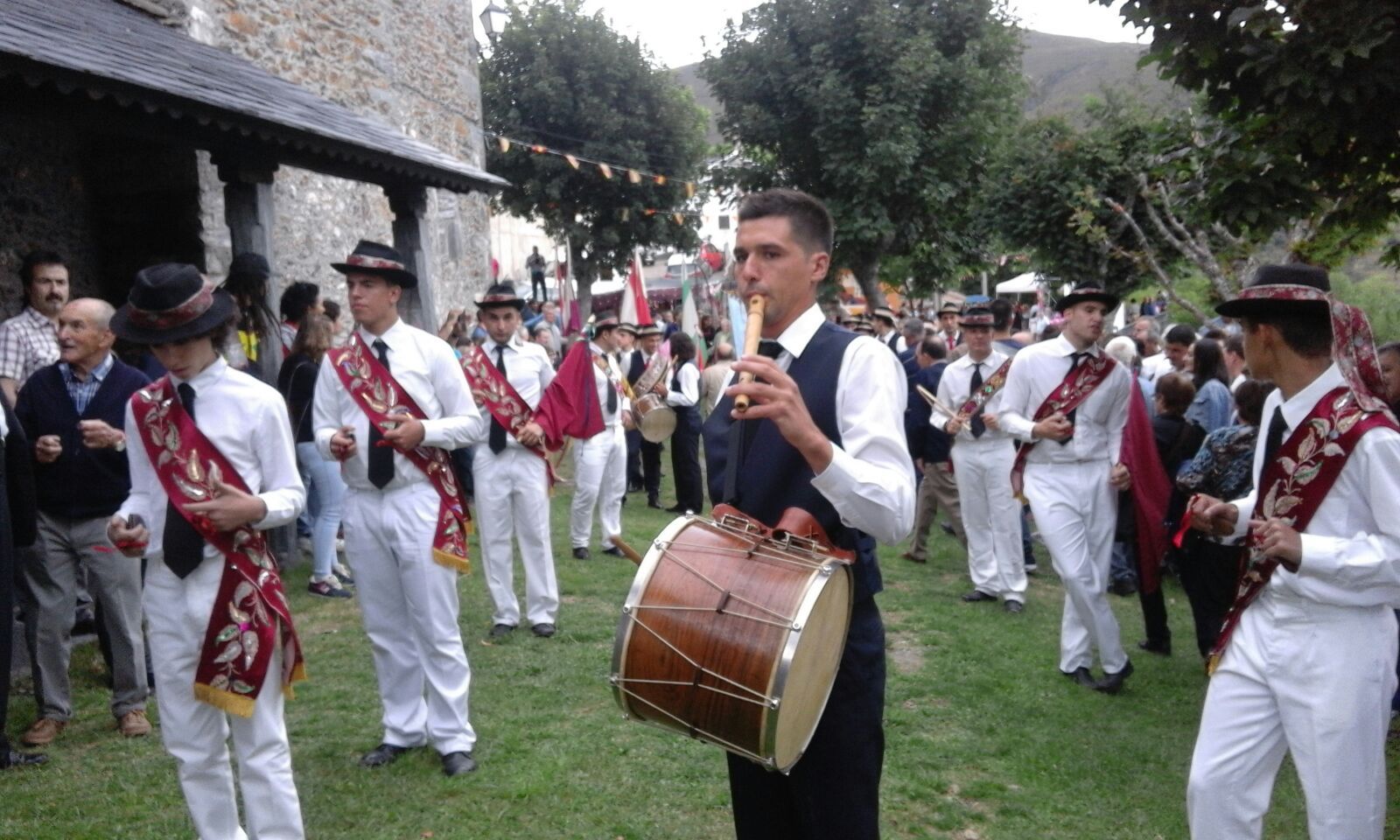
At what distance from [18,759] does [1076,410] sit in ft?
18.5

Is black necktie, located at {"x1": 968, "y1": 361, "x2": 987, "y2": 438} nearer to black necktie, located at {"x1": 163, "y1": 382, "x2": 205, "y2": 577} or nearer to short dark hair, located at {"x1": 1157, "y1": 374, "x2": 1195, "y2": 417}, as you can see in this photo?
short dark hair, located at {"x1": 1157, "y1": 374, "x2": 1195, "y2": 417}

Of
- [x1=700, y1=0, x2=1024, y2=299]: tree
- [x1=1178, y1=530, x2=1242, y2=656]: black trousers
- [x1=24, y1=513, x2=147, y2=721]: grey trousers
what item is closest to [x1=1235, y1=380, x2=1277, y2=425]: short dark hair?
[x1=1178, y1=530, x2=1242, y2=656]: black trousers

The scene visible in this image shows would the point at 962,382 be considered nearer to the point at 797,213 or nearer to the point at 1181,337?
the point at 1181,337

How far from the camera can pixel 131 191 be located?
10211 millimetres

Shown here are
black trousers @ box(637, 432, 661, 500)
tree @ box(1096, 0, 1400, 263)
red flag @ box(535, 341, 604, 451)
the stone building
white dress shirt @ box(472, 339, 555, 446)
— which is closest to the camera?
tree @ box(1096, 0, 1400, 263)

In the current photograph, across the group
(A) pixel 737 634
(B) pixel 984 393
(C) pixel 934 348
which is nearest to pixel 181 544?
(A) pixel 737 634

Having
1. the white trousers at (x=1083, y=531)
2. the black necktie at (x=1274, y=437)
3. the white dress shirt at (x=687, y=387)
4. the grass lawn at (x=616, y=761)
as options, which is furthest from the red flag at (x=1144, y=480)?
the white dress shirt at (x=687, y=387)

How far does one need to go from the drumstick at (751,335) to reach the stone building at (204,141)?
16.1 feet

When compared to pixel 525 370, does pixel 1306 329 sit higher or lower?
higher

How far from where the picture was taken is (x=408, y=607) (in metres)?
5.29

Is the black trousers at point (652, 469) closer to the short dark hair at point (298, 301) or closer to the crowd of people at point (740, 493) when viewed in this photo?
the crowd of people at point (740, 493)

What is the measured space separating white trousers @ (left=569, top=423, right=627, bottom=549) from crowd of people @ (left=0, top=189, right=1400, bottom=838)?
6 cm

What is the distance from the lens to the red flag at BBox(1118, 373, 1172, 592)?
6.54 metres

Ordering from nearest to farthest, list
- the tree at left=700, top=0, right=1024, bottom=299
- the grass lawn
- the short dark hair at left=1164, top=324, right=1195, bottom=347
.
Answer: the grass lawn
the short dark hair at left=1164, top=324, right=1195, bottom=347
the tree at left=700, top=0, right=1024, bottom=299
